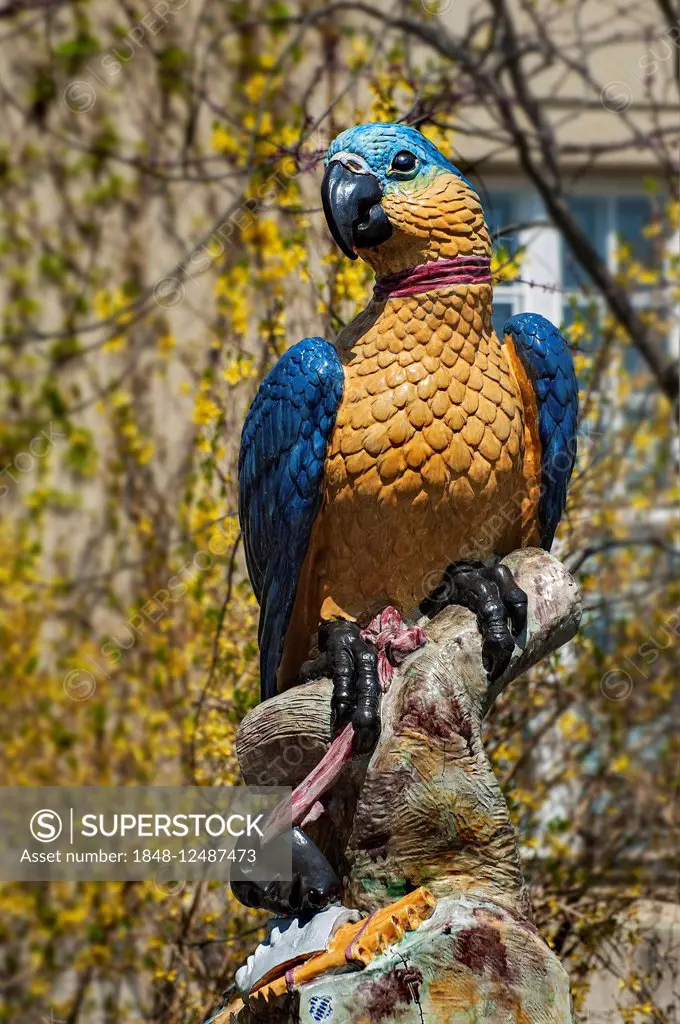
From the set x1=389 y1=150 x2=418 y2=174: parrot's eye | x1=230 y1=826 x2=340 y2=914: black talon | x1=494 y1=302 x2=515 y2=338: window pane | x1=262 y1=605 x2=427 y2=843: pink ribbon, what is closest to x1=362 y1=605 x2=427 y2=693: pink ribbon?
x1=262 y1=605 x2=427 y2=843: pink ribbon

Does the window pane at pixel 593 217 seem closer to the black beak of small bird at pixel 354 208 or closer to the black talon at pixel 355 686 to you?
the black beak of small bird at pixel 354 208

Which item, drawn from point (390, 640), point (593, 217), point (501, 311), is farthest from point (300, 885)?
point (593, 217)

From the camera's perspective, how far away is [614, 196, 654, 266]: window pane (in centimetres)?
596

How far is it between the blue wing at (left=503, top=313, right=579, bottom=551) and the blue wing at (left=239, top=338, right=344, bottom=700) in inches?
16.0

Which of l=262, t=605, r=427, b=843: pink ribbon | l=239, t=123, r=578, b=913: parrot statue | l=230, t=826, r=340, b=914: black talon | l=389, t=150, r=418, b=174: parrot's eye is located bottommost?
l=230, t=826, r=340, b=914: black talon

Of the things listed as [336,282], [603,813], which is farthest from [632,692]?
[336,282]

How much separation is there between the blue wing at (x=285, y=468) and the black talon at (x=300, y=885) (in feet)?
1.35

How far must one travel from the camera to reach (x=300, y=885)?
8.41 ft

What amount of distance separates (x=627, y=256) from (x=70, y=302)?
274cm

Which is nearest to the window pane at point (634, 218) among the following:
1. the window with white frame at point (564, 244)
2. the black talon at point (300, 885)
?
the window with white frame at point (564, 244)

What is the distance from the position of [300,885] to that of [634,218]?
431 cm

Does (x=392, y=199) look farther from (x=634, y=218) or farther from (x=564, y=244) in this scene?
(x=634, y=218)

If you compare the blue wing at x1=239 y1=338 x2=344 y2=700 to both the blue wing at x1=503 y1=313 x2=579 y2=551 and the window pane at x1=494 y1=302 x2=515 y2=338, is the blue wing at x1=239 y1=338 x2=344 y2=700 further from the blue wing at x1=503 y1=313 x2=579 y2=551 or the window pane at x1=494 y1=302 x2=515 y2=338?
the window pane at x1=494 y1=302 x2=515 y2=338

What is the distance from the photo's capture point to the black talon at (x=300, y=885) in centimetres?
256
